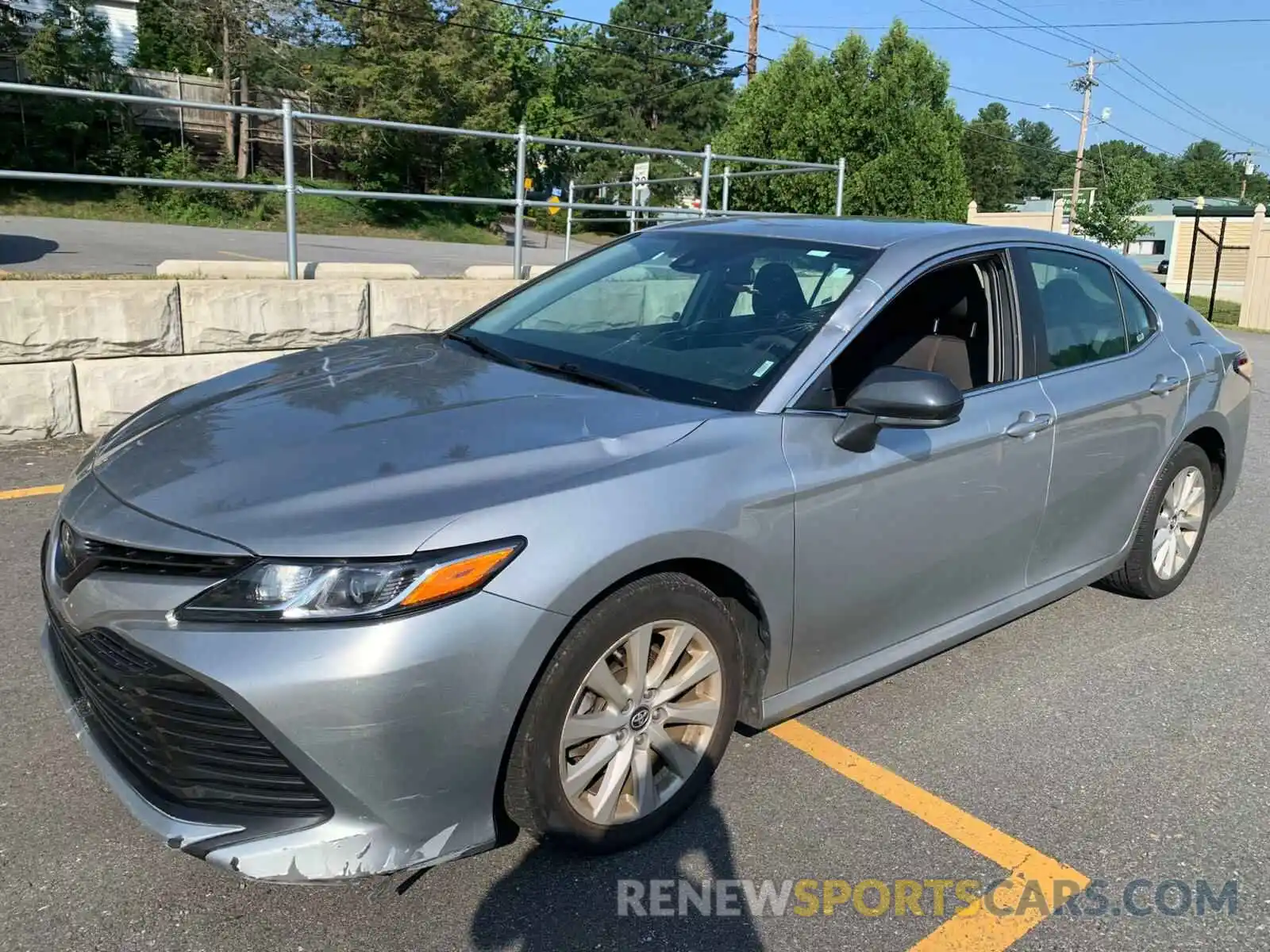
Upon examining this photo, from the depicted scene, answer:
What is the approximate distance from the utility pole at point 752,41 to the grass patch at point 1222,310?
43.2 feet

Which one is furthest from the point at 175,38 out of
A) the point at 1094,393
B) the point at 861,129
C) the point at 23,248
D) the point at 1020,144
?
the point at 1020,144

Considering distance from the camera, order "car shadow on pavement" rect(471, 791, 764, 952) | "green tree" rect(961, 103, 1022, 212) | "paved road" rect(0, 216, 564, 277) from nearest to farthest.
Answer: "car shadow on pavement" rect(471, 791, 764, 952), "paved road" rect(0, 216, 564, 277), "green tree" rect(961, 103, 1022, 212)

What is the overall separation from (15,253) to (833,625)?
1479cm

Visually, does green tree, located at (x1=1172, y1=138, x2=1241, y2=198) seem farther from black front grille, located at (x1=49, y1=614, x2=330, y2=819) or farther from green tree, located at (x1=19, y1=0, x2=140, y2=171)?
black front grille, located at (x1=49, y1=614, x2=330, y2=819)

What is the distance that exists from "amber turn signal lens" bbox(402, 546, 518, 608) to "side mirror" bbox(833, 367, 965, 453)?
1.17m

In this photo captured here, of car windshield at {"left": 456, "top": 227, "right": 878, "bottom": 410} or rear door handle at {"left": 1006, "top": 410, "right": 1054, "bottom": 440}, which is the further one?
rear door handle at {"left": 1006, "top": 410, "right": 1054, "bottom": 440}

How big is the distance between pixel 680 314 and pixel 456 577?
1816 mm

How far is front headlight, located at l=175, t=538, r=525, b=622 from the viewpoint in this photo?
2.16 meters

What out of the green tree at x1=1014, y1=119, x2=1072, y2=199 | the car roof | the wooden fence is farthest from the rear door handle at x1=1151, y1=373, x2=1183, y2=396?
the green tree at x1=1014, y1=119, x2=1072, y2=199

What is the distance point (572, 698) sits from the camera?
242 cm

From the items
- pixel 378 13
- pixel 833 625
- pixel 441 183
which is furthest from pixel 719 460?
pixel 378 13

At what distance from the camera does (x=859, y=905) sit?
2.59m

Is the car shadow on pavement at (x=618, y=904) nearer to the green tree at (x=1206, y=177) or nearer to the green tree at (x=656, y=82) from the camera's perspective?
the green tree at (x=656, y=82)

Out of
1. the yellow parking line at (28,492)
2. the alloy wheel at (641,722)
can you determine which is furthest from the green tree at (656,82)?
the alloy wheel at (641,722)
